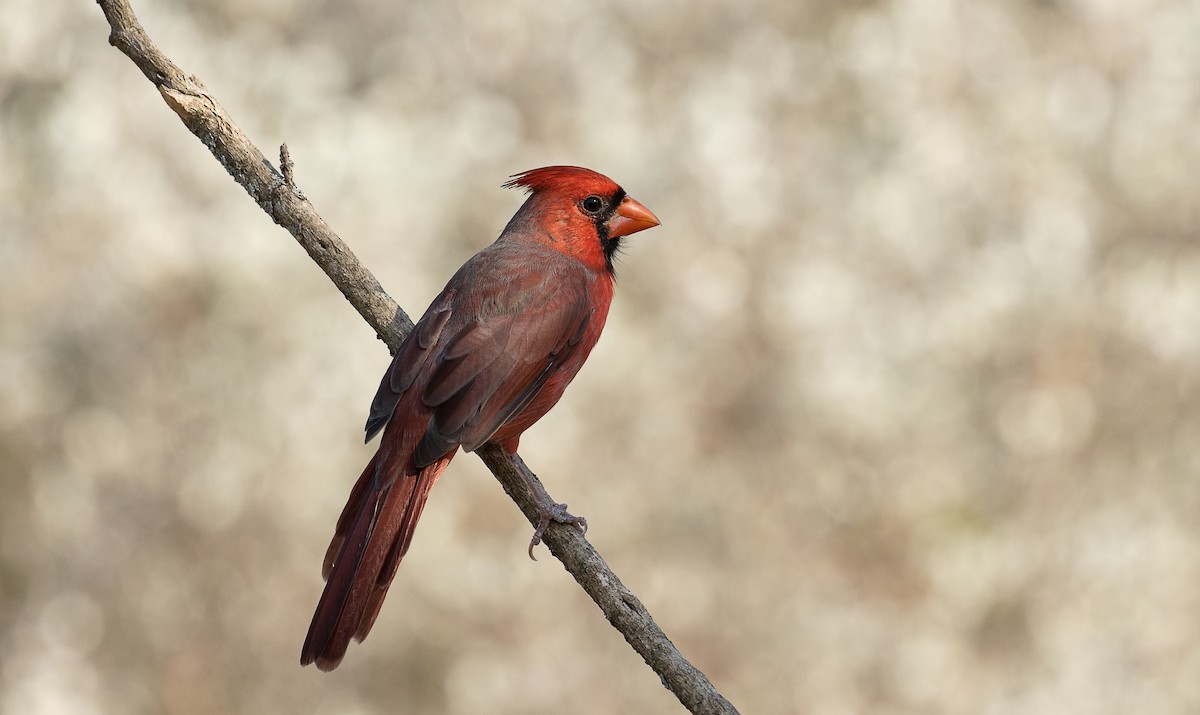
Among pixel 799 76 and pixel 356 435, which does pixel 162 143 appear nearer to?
pixel 356 435


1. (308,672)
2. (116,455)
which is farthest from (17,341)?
(308,672)

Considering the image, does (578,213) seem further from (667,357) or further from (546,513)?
(667,357)

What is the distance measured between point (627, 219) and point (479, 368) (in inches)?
24.4

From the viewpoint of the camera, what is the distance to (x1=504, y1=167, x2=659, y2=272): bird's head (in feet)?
9.87

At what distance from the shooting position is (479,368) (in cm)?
264

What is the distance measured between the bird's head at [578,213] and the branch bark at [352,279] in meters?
0.47

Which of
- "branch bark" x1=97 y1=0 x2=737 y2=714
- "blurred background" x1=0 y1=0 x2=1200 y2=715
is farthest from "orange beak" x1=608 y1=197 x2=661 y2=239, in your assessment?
"blurred background" x1=0 y1=0 x2=1200 y2=715

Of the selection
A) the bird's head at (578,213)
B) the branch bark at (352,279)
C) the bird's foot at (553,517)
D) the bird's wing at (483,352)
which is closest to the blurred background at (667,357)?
the bird's head at (578,213)

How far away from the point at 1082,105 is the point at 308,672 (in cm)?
476

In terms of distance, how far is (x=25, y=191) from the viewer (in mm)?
5996

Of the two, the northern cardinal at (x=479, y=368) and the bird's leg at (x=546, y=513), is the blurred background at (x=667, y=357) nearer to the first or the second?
the northern cardinal at (x=479, y=368)

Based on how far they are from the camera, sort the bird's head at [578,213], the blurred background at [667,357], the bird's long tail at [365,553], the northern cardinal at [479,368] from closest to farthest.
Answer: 1. the bird's long tail at [365,553]
2. the northern cardinal at [479,368]
3. the bird's head at [578,213]
4. the blurred background at [667,357]

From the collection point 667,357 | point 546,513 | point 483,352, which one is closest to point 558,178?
point 483,352

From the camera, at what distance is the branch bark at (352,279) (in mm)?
2148
